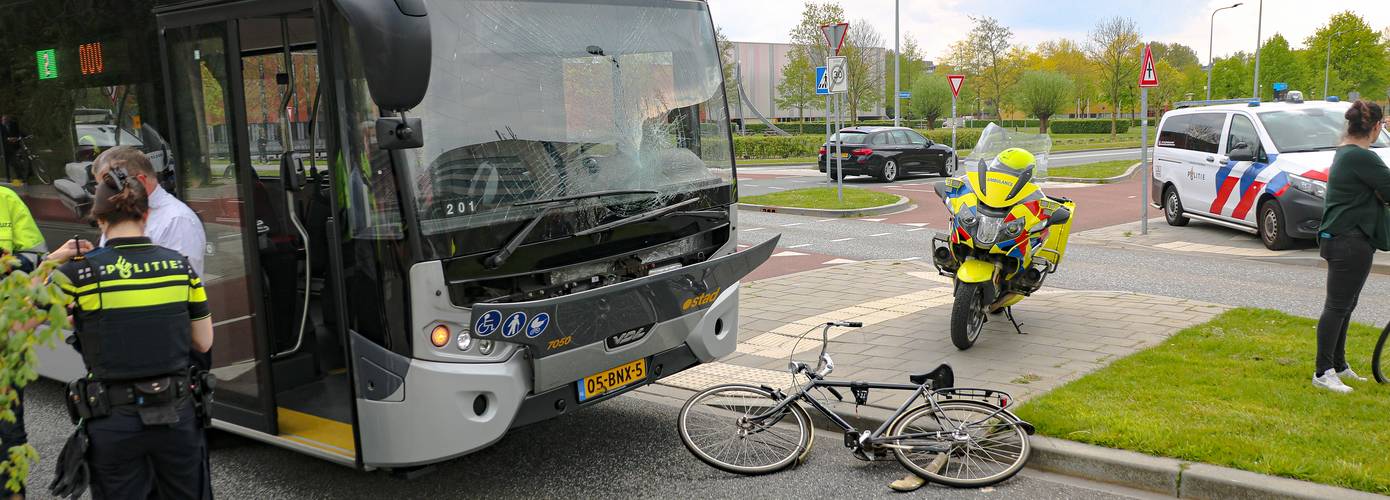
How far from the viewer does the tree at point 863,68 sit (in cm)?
5322

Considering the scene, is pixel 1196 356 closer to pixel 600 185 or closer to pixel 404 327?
pixel 600 185

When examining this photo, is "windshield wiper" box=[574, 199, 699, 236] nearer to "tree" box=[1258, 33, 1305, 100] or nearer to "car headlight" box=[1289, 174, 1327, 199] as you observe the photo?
"car headlight" box=[1289, 174, 1327, 199]

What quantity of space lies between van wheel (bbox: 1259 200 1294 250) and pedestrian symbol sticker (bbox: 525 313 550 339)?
10.8 metres

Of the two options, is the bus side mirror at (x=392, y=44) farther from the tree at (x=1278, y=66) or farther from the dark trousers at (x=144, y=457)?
the tree at (x=1278, y=66)

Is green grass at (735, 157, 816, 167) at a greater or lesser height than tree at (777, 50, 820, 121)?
lesser

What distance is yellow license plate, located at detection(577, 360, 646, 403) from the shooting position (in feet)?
16.7

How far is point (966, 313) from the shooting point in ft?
24.0

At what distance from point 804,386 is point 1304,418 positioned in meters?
2.60

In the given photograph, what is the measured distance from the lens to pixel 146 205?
3.72 meters

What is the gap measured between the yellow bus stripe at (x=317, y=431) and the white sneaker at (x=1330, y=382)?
5.30 m

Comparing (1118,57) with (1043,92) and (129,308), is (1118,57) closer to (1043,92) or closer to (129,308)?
(1043,92)

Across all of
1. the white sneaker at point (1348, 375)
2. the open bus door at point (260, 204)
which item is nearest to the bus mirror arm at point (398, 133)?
the open bus door at point (260, 204)

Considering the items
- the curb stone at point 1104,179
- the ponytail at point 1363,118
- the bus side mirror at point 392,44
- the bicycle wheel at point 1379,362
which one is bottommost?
the curb stone at point 1104,179

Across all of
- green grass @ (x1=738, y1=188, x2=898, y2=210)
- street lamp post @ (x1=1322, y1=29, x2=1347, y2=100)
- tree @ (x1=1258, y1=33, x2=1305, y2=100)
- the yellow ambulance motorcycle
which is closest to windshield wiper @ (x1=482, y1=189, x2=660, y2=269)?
the yellow ambulance motorcycle
